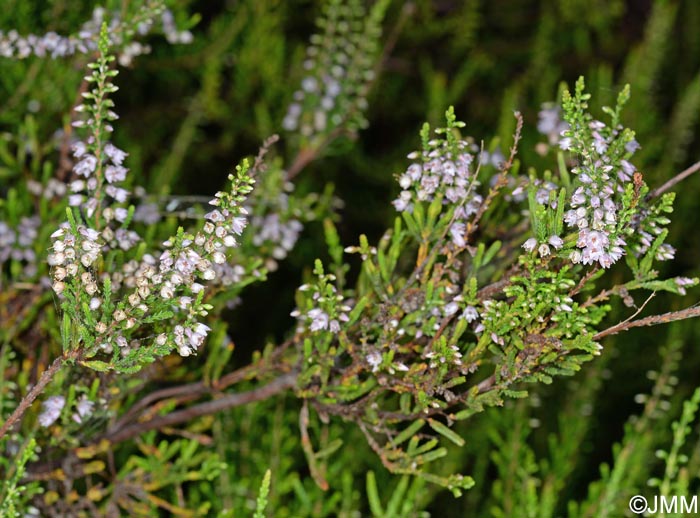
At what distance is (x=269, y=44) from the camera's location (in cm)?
180

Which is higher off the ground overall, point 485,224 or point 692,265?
point 692,265

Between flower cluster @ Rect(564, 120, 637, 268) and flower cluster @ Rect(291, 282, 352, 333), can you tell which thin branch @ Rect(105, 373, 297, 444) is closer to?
flower cluster @ Rect(291, 282, 352, 333)

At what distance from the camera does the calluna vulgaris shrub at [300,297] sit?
0.79m

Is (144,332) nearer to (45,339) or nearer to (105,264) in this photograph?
(105,264)

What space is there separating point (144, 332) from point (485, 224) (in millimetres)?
503

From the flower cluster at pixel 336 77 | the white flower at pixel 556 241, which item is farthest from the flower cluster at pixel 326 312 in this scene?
the flower cluster at pixel 336 77

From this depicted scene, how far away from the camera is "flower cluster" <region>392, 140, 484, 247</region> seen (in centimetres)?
93

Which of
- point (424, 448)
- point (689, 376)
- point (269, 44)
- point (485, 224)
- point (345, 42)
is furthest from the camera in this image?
point (689, 376)

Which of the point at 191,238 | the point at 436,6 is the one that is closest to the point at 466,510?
the point at 191,238

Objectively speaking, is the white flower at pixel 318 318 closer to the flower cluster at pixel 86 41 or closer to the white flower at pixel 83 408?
the white flower at pixel 83 408

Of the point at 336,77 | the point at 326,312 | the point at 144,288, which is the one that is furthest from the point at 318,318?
the point at 336,77

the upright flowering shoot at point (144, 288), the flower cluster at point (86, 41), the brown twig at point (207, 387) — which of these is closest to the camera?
the upright flowering shoot at point (144, 288)

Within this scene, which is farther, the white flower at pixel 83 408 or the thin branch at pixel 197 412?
the thin branch at pixel 197 412

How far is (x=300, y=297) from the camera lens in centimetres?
109
